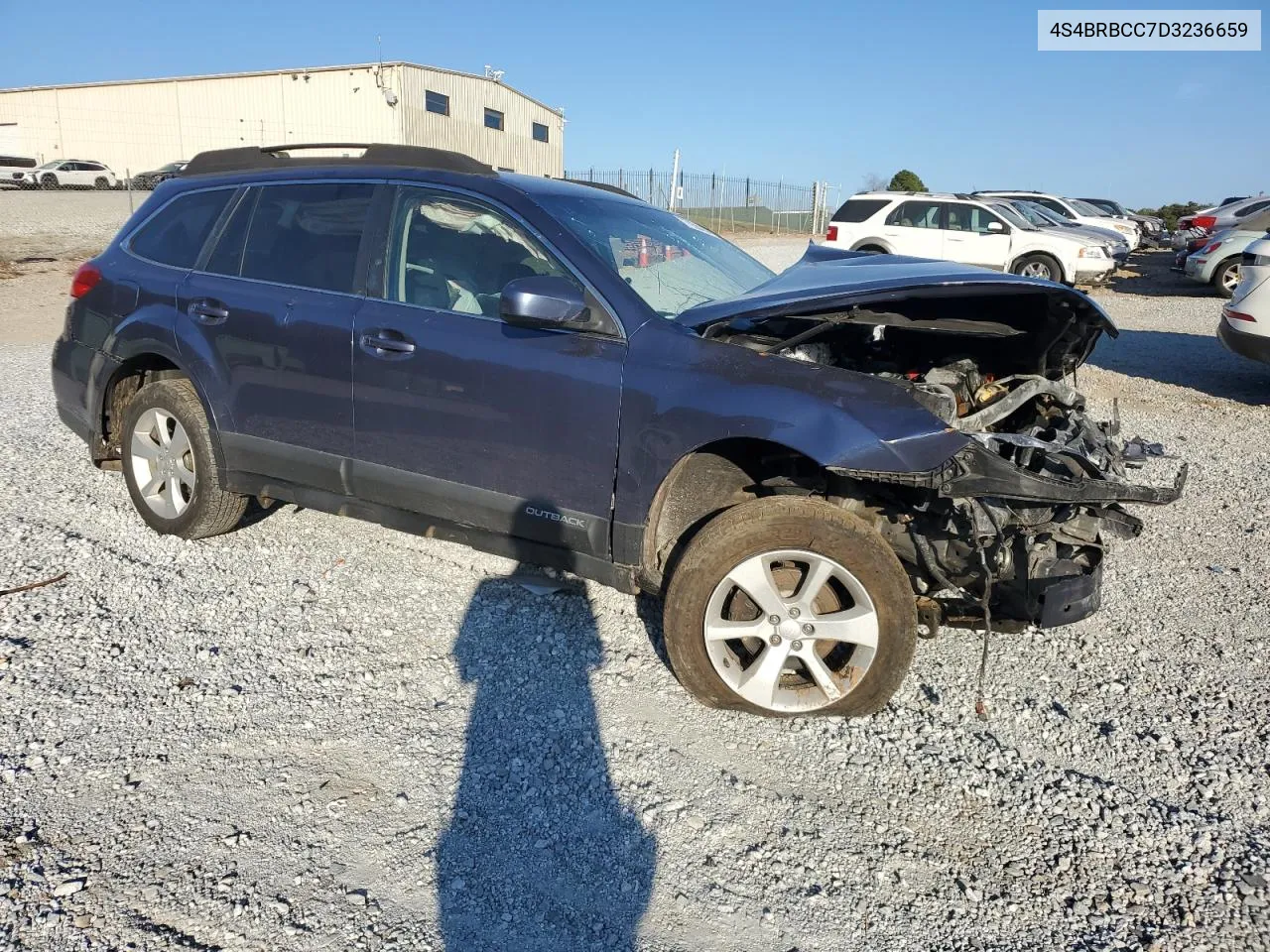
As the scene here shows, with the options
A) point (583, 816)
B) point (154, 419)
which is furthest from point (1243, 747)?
point (154, 419)

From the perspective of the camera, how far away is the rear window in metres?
16.9

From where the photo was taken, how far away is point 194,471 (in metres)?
4.52

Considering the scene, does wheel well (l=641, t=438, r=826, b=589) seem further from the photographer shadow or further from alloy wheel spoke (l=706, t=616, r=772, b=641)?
the photographer shadow

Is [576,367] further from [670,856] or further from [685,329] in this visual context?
[670,856]

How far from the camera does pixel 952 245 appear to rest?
55.4 feet

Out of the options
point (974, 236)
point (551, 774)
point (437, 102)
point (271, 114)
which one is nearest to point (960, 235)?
point (974, 236)

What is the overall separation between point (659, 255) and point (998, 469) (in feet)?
5.79

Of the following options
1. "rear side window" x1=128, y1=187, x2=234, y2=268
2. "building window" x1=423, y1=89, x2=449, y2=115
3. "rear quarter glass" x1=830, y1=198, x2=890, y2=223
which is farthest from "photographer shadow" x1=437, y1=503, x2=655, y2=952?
"building window" x1=423, y1=89, x2=449, y2=115

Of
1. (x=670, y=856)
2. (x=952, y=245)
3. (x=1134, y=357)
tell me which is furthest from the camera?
(x=952, y=245)

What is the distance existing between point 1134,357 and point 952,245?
653 centimetres

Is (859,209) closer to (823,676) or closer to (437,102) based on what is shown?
(823,676)

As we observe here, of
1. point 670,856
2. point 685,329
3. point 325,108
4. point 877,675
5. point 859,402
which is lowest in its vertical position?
point 670,856

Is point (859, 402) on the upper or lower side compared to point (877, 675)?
upper

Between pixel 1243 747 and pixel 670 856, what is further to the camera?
pixel 1243 747
